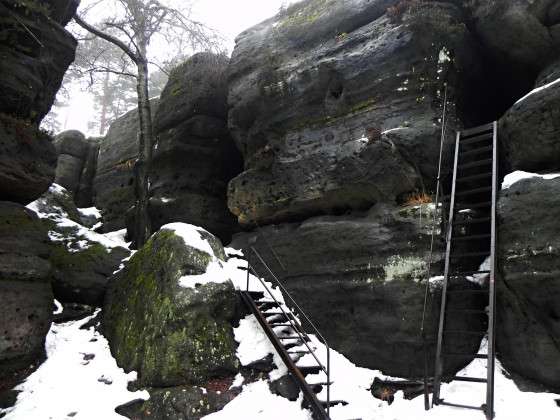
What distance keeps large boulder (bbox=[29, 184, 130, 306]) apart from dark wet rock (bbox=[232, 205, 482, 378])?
5.03 metres

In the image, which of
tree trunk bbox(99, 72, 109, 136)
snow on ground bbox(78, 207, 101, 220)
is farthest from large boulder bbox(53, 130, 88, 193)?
tree trunk bbox(99, 72, 109, 136)

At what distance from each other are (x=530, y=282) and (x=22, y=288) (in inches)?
399

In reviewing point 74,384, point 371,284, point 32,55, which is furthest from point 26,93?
point 371,284

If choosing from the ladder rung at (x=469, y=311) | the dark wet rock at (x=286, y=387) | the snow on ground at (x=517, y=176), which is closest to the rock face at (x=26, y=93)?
the dark wet rock at (x=286, y=387)

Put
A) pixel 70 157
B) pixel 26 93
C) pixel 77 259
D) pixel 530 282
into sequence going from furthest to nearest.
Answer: pixel 70 157
pixel 77 259
pixel 26 93
pixel 530 282

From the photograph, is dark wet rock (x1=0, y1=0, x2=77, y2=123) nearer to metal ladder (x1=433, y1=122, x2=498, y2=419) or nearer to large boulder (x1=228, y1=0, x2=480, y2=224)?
large boulder (x1=228, y1=0, x2=480, y2=224)

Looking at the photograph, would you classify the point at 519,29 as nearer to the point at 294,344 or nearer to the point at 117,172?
the point at 294,344

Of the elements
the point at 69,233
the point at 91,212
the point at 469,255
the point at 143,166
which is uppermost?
the point at 143,166

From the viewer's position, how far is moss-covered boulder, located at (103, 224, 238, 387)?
26.8 ft

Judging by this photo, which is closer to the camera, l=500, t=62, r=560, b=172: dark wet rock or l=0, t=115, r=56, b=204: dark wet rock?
l=500, t=62, r=560, b=172: dark wet rock

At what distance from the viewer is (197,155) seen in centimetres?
1578

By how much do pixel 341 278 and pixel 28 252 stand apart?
7.28 metres

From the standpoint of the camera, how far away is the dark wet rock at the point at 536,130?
25.8 feet

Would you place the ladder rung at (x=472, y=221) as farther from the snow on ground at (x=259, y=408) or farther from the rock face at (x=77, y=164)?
the rock face at (x=77, y=164)
